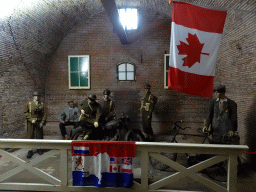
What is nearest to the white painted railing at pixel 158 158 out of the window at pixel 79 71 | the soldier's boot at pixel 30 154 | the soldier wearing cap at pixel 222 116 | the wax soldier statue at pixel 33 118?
the soldier wearing cap at pixel 222 116

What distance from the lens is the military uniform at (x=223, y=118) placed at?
3.89 meters

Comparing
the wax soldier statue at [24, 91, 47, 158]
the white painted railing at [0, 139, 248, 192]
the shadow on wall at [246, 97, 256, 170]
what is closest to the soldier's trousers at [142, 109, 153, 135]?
the shadow on wall at [246, 97, 256, 170]

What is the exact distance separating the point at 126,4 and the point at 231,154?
25.2 ft

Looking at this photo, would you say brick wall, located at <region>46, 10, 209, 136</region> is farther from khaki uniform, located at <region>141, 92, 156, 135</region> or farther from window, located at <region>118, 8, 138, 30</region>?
khaki uniform, located at <region>141, 92, 156, 135</region>

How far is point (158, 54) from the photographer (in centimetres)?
801

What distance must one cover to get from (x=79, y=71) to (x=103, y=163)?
631 cm

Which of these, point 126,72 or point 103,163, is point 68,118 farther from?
point 103,163

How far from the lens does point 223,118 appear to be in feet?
13.0

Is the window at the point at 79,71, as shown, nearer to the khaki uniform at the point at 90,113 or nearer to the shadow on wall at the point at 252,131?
the khaki uniform at the point at 90,113

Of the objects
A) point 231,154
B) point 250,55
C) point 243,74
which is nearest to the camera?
point 231,154

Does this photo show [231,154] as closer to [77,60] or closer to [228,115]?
[228,115]

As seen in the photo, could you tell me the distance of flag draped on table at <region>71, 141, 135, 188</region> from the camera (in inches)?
106

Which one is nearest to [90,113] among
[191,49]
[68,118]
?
[68,118]

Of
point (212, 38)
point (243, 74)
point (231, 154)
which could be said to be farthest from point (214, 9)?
point (243, 74)
